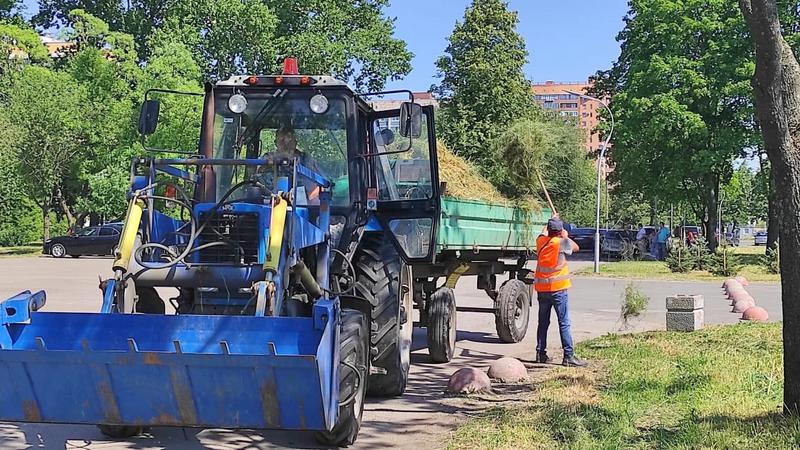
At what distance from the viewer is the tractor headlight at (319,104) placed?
711cm

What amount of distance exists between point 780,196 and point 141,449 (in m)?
4.98

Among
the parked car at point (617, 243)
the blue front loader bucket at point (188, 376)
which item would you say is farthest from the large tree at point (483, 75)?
the blue front loader bucket at point (188, 376)

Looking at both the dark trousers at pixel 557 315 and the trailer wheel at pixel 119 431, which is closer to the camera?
the trailer wheel at pixel 119 431

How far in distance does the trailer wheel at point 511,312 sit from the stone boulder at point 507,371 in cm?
259

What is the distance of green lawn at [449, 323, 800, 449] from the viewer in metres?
5.91

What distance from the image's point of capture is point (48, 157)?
37.3 meters

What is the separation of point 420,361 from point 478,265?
5.61 feet

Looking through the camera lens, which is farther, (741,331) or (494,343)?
(494,343)

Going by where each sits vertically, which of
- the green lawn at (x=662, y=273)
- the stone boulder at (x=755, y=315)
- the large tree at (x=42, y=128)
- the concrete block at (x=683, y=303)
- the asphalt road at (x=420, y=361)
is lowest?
the asphalt road at (x=420, y=361)

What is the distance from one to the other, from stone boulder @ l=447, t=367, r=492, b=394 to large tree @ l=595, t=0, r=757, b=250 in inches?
1087

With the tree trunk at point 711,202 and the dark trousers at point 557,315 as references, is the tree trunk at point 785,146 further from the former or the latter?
the tree trunk at point 711,202

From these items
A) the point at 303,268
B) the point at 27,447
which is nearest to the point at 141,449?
the point at 27,447

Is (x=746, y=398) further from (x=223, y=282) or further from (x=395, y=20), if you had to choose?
(x=395, y=20)

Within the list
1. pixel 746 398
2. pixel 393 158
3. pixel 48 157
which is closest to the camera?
pixel 746 398
